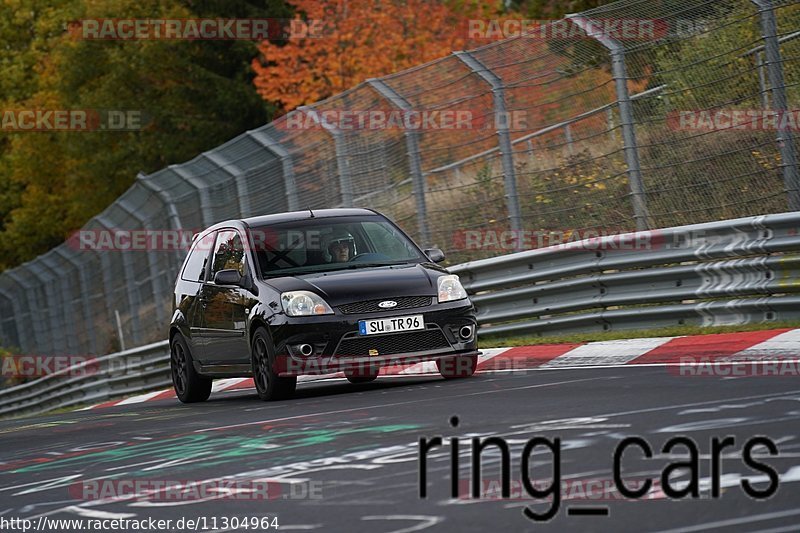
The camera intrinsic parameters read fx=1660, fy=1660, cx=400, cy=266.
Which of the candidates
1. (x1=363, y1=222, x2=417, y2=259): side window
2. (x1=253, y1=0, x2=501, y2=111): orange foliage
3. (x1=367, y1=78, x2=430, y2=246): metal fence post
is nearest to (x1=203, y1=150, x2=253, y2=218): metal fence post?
(x1=367, y1=78, x2=430, y2=246): metal fence post

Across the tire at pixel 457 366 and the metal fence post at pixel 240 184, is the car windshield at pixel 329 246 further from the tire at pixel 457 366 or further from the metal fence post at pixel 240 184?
the metal fence post at pixel 240 184

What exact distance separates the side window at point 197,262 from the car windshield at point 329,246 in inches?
42.0

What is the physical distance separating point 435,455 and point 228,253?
6697mm

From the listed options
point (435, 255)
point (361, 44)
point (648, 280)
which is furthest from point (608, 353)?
point (361, 44)

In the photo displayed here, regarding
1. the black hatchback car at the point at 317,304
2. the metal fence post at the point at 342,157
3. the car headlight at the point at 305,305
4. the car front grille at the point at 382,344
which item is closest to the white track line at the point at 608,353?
the black hatchback car at the point at 317,304

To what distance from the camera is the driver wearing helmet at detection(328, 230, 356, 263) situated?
1367cm

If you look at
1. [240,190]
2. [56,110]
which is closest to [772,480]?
[240,190]

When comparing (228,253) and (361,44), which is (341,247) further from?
(361,44)

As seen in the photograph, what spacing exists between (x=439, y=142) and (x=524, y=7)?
37628mm

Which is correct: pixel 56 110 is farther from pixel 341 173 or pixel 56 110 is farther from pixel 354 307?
pixel 354 307

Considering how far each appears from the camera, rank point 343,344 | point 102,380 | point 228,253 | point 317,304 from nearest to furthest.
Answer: point 343,344, point 317,304, point 228,253, point 102,380

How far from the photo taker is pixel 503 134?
1677cm

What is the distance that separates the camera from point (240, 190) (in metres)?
22.7

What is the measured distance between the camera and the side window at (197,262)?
1504cm
